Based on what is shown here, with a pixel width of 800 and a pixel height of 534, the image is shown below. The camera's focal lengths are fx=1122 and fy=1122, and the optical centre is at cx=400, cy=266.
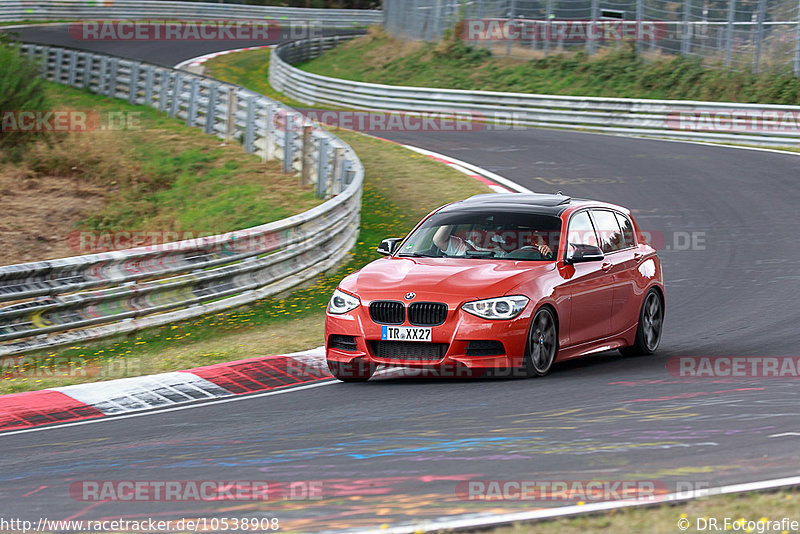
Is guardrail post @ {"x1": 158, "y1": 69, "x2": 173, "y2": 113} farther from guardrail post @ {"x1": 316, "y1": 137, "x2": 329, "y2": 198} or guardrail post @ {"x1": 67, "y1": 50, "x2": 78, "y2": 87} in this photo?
guardrail post @ {"x1": 316, "y1": 137, "x2": 329, "y2": 198}

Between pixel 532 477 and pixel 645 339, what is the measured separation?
4.98 m

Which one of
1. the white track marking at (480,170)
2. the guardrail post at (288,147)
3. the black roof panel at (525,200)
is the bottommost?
the white track marking at (480,170)

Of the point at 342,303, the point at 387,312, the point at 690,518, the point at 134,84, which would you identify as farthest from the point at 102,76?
the point at 690,518

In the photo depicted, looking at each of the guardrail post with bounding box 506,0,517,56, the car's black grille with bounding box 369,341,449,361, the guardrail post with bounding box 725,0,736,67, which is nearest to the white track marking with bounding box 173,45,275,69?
the guardrail post with bounding box 506,0,517,56

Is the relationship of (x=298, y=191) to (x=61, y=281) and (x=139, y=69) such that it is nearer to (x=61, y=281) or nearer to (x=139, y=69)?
(x=61, y=281)

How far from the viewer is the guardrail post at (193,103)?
24.9 m

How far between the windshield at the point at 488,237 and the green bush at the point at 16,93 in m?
15.5

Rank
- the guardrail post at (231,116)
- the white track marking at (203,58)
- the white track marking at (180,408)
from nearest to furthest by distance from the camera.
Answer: the white track marking at (180,408) < the guardrail post at (231,116) < the white track marking at (203,58)

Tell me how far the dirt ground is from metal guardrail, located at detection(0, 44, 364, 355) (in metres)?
3.82

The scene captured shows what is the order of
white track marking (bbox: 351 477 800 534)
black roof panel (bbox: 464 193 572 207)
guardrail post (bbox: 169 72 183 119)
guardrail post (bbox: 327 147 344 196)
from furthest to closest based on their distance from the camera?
guardrail post (bbox: 169 72 183 119) < guardrail post (bbox: 327 147 344 196) < black roof panel (bbox: 464 193 572 207) < white track marking (bbox: 351 477 800 534)

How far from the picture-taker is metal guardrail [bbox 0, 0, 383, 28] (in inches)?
2239

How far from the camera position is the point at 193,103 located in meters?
25.0

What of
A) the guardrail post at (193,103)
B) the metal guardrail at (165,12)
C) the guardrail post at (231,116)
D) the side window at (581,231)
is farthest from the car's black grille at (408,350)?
the metal guardrail at (165,12)

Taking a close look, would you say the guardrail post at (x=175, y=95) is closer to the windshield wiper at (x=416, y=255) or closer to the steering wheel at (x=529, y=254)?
the windshield wiper at (x=416, y=255)
